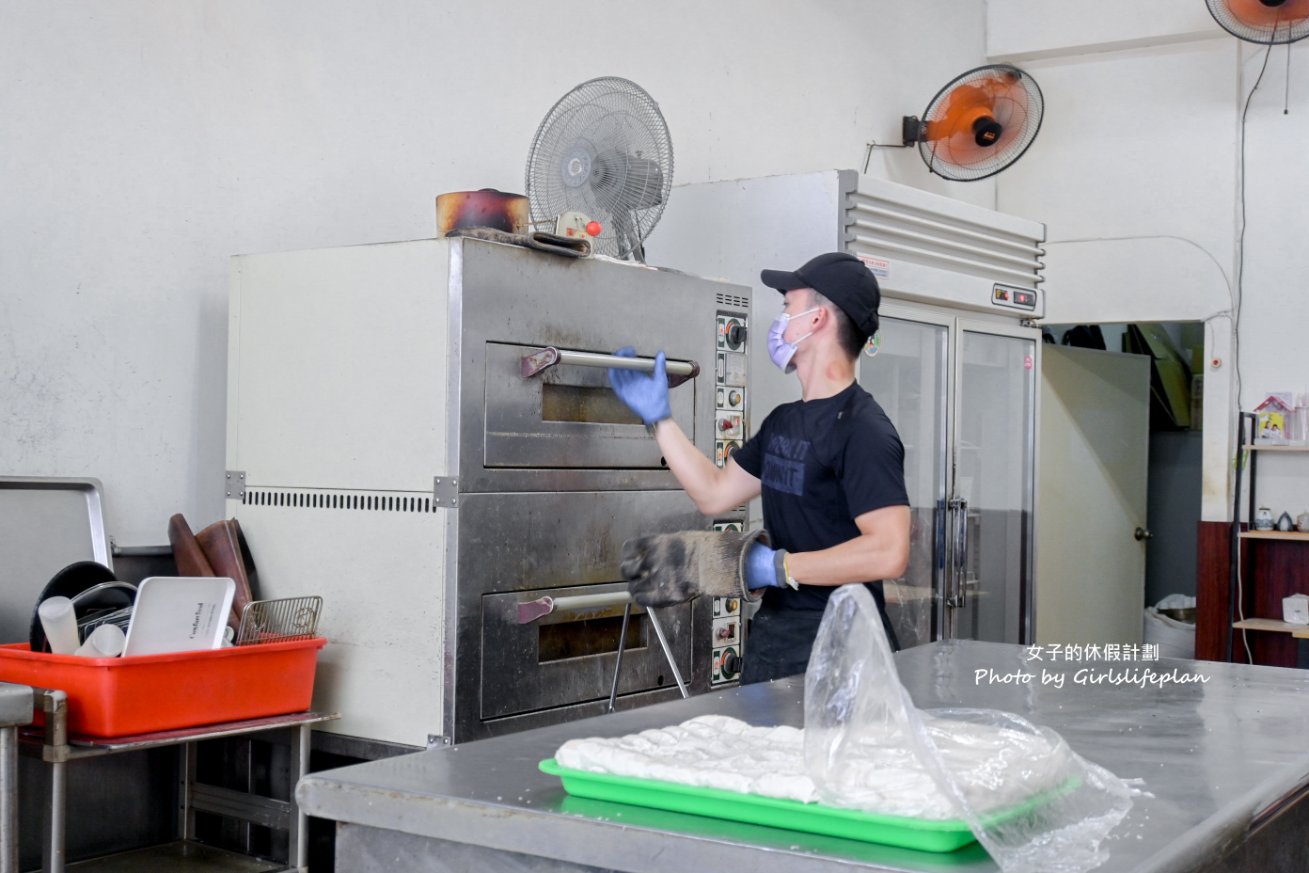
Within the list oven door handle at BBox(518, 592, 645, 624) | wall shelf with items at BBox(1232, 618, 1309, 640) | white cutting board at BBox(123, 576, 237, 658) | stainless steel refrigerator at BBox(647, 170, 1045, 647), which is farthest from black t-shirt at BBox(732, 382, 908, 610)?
wall shelf with items at BBox(1232, 618, 1309, 640)

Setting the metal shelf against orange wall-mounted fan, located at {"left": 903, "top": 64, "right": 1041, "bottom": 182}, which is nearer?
the metal shelf

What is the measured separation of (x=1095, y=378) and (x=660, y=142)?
3979 millimetres

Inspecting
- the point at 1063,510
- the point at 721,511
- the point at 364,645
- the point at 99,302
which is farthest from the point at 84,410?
the point at 1063,510

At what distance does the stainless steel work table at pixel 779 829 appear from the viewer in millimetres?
1187

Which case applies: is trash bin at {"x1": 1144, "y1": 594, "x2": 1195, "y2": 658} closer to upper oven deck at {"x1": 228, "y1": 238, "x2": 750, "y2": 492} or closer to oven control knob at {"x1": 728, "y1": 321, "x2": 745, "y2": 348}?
oven control knob at {"x1": 728, "y1": 321, "x2": 745, "y2": 348}

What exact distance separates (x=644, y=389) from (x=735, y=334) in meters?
0.49

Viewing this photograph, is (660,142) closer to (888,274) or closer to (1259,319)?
(888,274)

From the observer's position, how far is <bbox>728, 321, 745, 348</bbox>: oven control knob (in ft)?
10.6

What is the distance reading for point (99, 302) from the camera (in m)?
2.78

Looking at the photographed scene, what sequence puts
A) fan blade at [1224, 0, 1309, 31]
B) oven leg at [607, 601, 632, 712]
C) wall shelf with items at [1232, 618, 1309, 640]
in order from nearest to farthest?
oven leg at [607, 601, 632, 712]
fan blade at [1224, 0, 1309, 31]
wall shelf with items at [1232, 618, 1309, 640]

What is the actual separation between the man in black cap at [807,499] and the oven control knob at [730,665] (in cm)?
51

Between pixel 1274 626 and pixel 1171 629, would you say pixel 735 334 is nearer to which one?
pixel 1274 626

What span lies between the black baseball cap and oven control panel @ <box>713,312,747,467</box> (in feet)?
1.93

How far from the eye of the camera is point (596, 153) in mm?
3158
